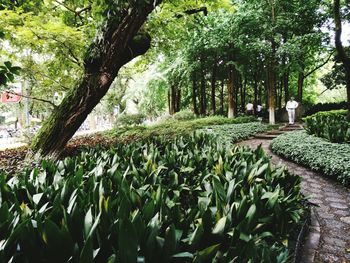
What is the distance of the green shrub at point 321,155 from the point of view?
5.92 m

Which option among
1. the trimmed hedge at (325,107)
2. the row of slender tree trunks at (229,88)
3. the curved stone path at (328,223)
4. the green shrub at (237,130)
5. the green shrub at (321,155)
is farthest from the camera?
the trimmed hedge at (325,107)

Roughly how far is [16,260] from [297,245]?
8.49 feet

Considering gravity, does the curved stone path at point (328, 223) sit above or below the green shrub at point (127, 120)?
below

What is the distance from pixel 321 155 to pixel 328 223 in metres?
3.41

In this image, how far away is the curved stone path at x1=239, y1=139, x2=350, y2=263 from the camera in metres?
3.10

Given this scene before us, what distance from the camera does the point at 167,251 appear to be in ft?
4.86

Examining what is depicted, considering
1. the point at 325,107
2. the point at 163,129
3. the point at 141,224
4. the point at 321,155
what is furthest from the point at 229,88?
the point at 141,224

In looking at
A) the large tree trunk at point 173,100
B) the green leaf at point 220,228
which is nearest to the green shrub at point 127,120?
the large tree trunk at point 173,100

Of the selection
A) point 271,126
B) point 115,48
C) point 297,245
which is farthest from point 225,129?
point 297,245

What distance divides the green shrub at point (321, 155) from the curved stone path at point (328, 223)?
0.25m

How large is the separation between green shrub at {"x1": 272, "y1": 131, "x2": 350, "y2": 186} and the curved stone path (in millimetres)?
247

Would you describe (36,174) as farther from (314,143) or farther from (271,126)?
(271,126)

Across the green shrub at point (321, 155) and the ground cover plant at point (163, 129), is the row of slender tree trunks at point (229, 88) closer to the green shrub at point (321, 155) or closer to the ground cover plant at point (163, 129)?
the ground cover plant at point (163, 129)

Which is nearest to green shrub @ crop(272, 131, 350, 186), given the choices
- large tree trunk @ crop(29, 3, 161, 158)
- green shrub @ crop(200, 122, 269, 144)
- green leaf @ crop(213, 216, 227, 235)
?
green shrub @ crop(200, 122, 269, 144)
